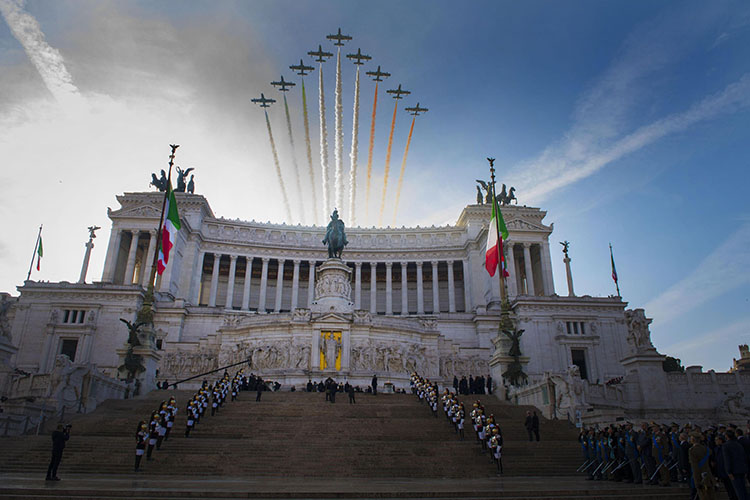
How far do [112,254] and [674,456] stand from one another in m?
63.7

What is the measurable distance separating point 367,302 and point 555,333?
103 ft

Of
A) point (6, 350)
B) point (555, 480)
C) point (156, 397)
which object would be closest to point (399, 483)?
point (555, 480)

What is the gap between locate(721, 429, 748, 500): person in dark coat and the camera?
10.9 m

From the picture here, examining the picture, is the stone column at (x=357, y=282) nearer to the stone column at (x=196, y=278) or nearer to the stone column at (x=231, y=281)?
the stone column at (x=231, y=281)

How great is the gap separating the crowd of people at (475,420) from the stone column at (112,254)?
47.5 metres

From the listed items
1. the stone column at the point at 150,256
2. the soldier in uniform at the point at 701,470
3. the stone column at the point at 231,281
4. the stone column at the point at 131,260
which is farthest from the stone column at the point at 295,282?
the soldier in uniform at the point at 701,470

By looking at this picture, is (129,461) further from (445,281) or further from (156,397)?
(445,281)

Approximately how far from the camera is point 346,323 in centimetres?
4212

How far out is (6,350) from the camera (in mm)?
26641

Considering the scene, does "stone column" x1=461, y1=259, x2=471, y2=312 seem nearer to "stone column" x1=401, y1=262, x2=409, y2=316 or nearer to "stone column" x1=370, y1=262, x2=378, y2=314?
"stone column" x1=401, y1=262, x2=409, y2=316

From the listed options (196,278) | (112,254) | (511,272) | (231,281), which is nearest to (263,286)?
(231,281)

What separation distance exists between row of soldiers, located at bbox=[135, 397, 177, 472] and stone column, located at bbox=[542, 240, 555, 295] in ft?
172

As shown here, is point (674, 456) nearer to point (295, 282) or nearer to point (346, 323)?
point (346, 323)

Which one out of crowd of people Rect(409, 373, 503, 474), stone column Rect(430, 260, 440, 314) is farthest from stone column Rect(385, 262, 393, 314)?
crowd of people Rect(409, 373, 503, 474)
